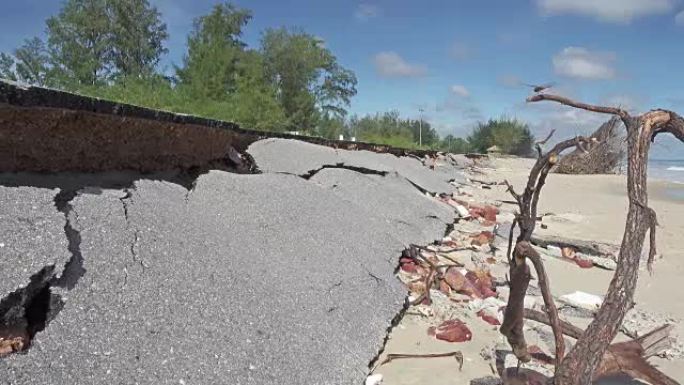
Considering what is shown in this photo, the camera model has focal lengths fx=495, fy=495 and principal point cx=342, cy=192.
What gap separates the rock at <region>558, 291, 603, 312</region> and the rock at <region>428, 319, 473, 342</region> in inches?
49.0

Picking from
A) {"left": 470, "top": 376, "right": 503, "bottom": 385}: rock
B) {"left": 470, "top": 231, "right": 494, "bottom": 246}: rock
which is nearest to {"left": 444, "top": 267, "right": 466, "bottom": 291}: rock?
{"left": 470, "top": 376, "right": 503, "bottom": 385}: rock

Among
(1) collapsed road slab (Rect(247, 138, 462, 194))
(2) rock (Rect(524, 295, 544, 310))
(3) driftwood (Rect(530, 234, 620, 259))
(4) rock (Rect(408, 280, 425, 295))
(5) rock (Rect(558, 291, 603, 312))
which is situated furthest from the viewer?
(3) driftwood (Rect(530, 234, 620, 259))

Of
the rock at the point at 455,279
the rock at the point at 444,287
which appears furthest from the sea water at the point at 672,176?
the rock at the point at 444,287

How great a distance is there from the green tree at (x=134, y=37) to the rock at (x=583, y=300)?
110 ft

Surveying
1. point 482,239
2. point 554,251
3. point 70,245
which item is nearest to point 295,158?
point 482,239

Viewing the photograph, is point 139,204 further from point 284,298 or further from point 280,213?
point 280,213

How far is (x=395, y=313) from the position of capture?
3.01m

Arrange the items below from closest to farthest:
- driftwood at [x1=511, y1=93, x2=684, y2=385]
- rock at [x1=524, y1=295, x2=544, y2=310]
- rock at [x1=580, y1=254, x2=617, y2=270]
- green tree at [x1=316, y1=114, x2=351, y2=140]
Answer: driftwood at [x1=511, y1=93, x2=684, y2=385]
rock at [x1=524, y1=295, x2=544, y2=310]
rock at [x1=580, y1=254, x2=617, y2=270]
green tree at [x1=316, y1=114, x2=351, y2=140]

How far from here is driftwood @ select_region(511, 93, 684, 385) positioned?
1365mm

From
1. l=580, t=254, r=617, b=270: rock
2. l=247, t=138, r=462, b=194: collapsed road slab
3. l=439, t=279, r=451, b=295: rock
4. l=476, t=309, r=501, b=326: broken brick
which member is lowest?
l=476, t=309, r=501, b=326: broken brick

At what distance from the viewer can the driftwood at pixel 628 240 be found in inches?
53.7

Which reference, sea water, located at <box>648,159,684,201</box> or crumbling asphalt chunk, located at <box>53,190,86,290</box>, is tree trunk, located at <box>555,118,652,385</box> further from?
sea water, located at <box>648,159,684,201</box>

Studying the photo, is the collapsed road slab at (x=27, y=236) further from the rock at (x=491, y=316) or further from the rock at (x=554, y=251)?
the rock at (x=554, y=251)

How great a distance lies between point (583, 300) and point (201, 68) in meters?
23.2
